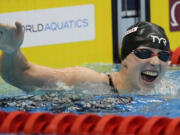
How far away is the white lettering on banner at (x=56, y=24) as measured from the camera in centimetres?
510

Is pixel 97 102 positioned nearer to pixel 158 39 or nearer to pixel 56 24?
pixel 158 39

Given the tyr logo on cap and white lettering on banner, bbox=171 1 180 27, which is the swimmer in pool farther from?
white lettering on banner, bbox=171 1 180 27

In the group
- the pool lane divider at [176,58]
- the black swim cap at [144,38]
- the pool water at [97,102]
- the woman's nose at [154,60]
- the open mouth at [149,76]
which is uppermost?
the black swim cap at [144,38]

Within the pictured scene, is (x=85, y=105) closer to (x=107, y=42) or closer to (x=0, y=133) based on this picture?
(x=0, y=133)

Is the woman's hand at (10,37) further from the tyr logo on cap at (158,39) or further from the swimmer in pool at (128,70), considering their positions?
the tyr logo on cap at (158,39)

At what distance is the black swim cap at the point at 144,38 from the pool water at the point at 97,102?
0.32 meters

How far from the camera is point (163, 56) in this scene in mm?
3221

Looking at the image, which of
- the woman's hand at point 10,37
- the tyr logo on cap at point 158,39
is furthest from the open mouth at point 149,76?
the woman's hand at point 10,37

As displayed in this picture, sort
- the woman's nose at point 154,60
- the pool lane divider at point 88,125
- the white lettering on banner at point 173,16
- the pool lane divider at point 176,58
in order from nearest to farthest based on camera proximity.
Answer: the pool lane divider at point 88,125, the woman's nose at point 154,60, the pool lane divider at point 176,58, the white lettering on banner at point 173,16

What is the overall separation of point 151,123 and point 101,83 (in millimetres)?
1217

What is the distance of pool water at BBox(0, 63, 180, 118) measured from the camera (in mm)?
2936

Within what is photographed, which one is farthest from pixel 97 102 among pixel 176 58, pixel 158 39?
pixel 176 58

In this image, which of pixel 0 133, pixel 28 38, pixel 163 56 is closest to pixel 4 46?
pixel 0 133

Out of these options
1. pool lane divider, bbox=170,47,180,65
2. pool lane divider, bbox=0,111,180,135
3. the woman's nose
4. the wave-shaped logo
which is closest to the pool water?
the woman's nose
